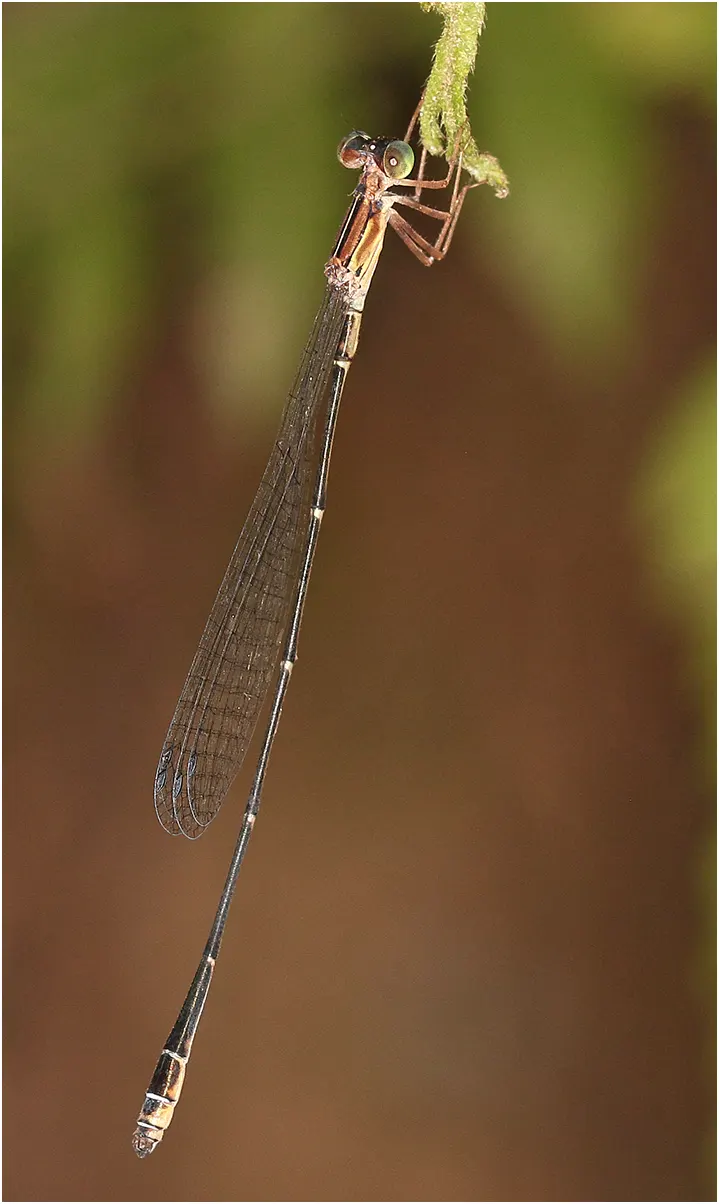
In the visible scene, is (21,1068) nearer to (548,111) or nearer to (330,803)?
(330,803)

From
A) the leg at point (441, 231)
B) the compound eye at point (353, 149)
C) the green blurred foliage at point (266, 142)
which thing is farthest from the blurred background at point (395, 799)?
the compound eye at point (353, 149)

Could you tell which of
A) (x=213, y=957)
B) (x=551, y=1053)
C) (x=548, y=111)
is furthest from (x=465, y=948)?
(x=548, y=111)

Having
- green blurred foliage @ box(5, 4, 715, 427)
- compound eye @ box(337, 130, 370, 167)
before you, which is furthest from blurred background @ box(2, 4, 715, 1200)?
compound eye @ box(337, 130, 370, 167)

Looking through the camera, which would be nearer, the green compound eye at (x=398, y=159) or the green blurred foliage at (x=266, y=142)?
the green compound eye at (x=398, y=159)

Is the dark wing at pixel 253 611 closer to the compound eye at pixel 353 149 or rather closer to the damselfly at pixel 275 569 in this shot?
the damselfly at pixel 275 569

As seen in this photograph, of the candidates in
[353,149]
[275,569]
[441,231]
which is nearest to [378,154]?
[353,149]

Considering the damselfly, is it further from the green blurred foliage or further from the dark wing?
the green blurred foliage
